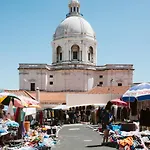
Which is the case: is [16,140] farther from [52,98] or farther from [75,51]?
[75,51]

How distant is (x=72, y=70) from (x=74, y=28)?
26.4 feet

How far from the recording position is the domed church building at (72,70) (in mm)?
65875

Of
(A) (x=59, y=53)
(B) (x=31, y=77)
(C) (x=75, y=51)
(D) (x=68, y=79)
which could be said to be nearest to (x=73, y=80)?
(D) (x=68, y=79)

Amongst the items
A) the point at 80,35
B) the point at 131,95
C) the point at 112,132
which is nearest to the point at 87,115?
the point at 80,35

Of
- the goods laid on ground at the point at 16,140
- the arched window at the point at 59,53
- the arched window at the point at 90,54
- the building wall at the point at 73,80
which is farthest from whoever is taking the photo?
the arched window at the point at 90,54

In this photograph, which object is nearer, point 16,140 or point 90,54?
point 16,140

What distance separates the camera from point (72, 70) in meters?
65.3

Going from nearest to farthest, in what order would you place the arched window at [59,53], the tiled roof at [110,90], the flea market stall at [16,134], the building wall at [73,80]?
the flea market stall at [16,134] → the tiled roof at [110,90] → the building wall at [73,80] → the arched window at [59,53]

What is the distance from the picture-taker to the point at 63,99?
57406mm

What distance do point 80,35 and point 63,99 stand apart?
1498 cm

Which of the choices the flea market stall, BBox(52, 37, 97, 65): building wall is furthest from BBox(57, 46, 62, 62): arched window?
the flea market stall

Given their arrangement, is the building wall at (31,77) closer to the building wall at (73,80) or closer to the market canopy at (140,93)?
the building wall at (73,80)

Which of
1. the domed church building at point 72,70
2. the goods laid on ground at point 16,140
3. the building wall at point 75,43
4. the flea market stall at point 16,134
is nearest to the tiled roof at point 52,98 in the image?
the domed church building at point 72,70

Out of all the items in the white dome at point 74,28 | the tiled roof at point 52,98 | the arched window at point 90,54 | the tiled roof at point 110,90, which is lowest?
the tiled roof at point 52,98
